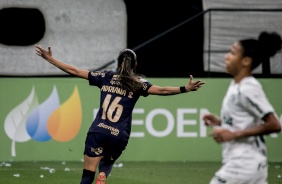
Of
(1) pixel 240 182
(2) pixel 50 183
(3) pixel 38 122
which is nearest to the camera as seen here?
(1) pixel 240 182

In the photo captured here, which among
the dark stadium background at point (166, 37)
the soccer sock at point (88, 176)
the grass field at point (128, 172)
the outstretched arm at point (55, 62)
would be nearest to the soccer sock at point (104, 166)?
the soccer sock at point (88, 176)

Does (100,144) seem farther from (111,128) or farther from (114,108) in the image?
(114,108)

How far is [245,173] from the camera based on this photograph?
6965mm

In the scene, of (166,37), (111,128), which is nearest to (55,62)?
(111,128)

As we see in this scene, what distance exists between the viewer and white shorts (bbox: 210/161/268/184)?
22.8 ft

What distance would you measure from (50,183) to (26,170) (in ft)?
6.03

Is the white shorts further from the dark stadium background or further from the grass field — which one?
the dark stadium background

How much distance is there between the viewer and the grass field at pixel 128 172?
523 inches

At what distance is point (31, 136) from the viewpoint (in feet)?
51.8

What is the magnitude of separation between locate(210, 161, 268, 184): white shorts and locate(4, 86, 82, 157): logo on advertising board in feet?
29.8

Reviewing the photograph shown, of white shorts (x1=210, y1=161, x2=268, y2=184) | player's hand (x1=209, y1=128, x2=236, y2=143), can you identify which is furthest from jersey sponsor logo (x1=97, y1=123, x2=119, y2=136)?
player's hand (x1=209, y1=128, x2=236, y2=143)

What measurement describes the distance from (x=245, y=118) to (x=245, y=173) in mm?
467

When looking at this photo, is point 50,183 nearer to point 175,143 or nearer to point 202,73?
point 175,143

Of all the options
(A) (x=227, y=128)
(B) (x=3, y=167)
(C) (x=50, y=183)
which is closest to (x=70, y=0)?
(B) (x=3, y=167)
